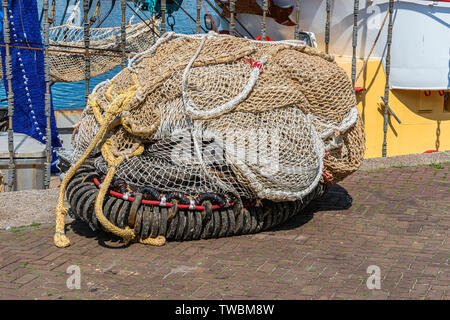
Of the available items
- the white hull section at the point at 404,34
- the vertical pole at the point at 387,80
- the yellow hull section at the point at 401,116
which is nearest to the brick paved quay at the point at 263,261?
the vertical pole at the point at 387,80

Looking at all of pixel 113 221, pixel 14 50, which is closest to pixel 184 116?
pixel 113 221

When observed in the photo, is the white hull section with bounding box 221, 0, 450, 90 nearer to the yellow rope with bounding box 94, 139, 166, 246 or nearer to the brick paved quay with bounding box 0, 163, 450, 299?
the brick paved quay with bounding box 0, 163, 450, 299

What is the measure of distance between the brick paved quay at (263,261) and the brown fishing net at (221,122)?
0.54 m

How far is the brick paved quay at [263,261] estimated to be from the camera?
3.71 meters

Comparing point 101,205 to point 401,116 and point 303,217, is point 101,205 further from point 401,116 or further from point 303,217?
point 401,116

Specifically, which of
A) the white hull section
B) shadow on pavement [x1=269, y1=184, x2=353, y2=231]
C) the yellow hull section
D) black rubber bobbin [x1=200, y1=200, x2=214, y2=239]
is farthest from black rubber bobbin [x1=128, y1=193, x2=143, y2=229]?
the white hull section

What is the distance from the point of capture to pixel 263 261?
4312 mm

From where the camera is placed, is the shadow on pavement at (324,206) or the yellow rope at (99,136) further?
the shadow on pavement at (324,206)

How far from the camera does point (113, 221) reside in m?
4.52

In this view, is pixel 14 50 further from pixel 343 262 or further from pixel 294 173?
pixel 343 262

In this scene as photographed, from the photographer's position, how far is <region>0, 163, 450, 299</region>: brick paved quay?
3710 millimetres

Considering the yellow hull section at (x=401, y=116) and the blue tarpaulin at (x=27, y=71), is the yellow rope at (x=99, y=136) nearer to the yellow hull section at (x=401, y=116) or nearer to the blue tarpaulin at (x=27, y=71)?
the blue tarpaulin at (x=27, y=71)

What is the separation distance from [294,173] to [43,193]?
3296 mm

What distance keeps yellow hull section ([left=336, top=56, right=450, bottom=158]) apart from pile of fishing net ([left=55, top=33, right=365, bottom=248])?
479 centimetres
